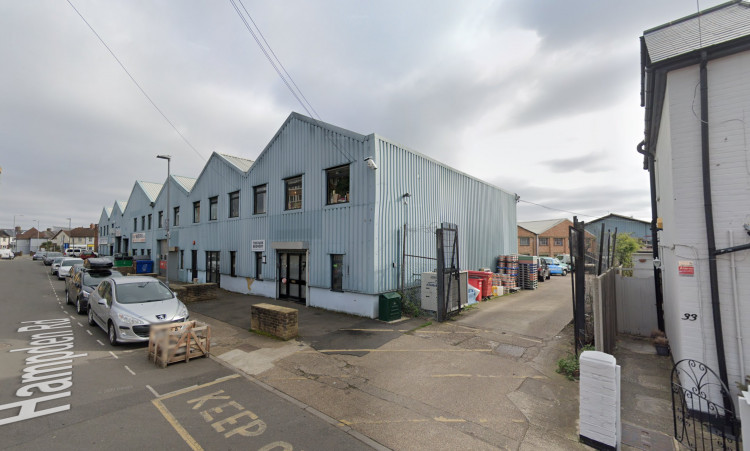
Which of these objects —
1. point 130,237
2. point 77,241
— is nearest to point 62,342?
point 130,237

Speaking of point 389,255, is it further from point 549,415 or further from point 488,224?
point 488,224

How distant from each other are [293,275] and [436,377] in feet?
30.9

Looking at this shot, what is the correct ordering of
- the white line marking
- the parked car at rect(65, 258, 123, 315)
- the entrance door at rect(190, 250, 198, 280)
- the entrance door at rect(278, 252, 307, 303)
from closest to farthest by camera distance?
the white line marking, the parked car at rect(65, 258, 123, 315), the entrance door at rect(278, 252, 307, 303), the entrance door at rect(190, 250, 198, 280)

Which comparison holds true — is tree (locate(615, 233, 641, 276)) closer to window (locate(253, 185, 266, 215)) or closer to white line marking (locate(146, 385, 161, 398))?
window (locate(253, 185, 266, 215))

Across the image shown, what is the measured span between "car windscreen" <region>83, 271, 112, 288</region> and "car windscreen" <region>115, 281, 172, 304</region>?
4884 millimetres

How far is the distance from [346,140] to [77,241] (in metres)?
112

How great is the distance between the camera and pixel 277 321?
8852 mm

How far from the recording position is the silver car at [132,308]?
7.92 meters

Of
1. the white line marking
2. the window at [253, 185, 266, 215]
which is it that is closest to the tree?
the window at [253, 185, 266, 215]

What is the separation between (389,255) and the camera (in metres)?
11.8

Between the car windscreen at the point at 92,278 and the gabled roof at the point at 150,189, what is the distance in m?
19.8

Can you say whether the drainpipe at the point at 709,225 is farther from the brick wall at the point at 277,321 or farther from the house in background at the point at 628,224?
the house in background at the point at 628,224

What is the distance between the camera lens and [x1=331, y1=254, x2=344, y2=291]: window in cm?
1217

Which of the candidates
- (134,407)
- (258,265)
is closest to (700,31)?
(134,407)
